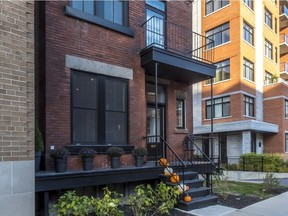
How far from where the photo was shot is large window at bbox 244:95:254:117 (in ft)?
76.7

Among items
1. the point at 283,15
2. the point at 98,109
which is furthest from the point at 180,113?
the point at 283,15

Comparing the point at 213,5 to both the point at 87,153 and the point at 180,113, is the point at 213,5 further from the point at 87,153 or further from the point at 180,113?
the point at 87,153

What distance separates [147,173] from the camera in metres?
7.86

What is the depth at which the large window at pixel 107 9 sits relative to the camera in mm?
7804

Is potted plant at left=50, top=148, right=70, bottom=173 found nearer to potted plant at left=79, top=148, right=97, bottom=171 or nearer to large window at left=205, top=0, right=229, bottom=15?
potted plant at left=79, top=148, right=97, bottom=171

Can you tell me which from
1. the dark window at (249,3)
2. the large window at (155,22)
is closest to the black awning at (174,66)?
the large window at (155,22)

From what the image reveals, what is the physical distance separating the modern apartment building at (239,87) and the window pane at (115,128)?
14522 mm

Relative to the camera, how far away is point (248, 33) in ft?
81.1

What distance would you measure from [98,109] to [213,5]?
21.3 meters

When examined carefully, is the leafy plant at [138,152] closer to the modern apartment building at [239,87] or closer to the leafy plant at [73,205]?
the leafy plant at [73,205]

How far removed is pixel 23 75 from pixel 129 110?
387cm

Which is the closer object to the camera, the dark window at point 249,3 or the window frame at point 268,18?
the dark window at point 249,3

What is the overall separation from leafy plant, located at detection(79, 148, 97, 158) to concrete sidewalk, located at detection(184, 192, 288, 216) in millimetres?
2743

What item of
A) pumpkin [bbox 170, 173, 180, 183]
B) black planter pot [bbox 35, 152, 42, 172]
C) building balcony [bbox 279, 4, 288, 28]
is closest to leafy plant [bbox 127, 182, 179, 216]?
pumpkin [bbox 170, 173, 180, 183]
